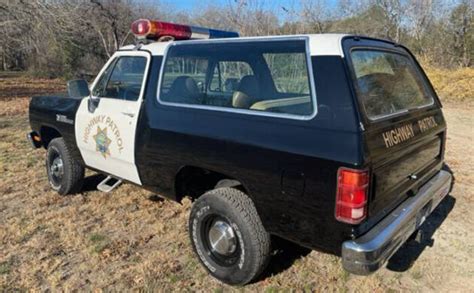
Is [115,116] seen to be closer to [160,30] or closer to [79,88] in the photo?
[79,88]

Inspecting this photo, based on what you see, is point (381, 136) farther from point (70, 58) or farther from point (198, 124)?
point (70, 58)

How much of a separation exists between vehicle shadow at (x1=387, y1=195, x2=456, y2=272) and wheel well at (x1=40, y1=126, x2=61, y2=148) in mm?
4122

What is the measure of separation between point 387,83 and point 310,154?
3.47 feet

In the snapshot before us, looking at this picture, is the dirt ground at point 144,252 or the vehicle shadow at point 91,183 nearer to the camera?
the dirt ground at point 144,252

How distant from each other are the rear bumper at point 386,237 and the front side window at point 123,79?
2345 millimetres

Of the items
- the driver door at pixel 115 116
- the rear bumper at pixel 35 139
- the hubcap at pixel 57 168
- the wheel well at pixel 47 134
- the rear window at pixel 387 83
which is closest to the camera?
the rear window at pixel 387 83

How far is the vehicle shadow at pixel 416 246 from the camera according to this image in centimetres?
338

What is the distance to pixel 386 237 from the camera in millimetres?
2449

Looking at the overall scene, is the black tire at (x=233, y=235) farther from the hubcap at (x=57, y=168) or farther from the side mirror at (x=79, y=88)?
the hubcap at (x=57, y=168)

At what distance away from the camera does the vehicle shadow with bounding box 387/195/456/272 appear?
3383mm

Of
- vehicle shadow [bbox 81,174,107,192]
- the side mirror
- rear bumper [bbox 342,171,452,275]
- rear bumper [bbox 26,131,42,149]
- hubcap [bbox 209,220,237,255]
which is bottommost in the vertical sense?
vehicle shadow [bbox 81,174,107,192]

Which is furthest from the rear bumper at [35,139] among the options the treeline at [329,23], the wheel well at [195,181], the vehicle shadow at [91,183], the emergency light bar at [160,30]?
the treeline at [329,23]

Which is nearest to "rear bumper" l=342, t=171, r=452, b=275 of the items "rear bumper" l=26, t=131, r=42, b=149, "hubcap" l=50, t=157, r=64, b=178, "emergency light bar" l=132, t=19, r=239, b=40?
"emergency light bar" l=132, t=19, r=239, b=40

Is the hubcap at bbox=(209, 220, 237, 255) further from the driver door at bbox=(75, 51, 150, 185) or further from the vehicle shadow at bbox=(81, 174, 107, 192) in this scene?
the vehicle shadow at bbox=(81, 174, 107, 192)
